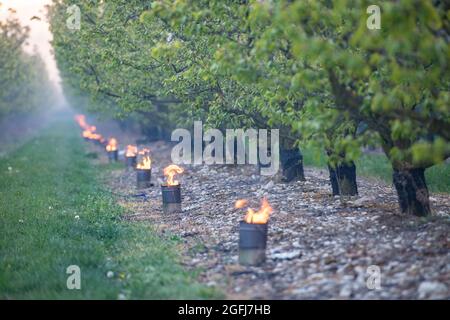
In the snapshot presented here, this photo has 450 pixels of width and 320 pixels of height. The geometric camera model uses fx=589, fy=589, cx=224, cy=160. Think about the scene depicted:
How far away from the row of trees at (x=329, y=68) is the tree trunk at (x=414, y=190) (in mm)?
22

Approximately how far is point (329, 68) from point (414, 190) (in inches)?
181

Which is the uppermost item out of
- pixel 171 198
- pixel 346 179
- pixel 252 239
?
A: pixel 346 179

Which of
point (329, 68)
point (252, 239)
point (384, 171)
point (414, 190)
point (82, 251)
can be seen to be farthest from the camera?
point (384, 171)

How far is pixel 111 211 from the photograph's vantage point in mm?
16453

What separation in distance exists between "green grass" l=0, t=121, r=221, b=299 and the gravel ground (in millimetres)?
631

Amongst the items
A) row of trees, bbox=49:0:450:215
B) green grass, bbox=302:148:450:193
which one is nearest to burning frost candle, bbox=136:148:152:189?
row of trees, bbox=49:0:450:215

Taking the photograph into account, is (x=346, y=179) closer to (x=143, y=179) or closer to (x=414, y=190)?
(x=414, y=190)

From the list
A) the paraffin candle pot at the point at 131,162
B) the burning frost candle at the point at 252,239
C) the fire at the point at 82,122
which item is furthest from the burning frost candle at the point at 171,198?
the fire at the point at 82,122

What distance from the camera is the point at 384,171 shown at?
24.4 meters

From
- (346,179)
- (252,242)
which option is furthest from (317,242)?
(346,179)

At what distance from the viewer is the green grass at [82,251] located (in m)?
9.47

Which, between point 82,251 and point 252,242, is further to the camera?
point 82,251

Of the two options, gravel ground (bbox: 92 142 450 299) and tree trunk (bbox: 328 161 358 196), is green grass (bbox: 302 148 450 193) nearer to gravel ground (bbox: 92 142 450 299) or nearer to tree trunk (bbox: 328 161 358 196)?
tree trunk (bbox: 328 161 358 196)
